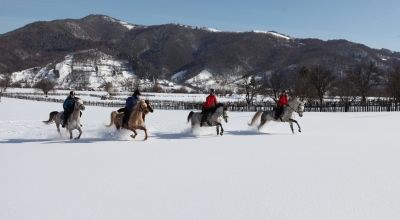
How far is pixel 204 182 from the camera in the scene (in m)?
5.32

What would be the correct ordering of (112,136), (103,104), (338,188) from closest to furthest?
(338,188)
(112,136)
(103,104)

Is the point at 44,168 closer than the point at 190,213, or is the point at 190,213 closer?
the point at 190,213

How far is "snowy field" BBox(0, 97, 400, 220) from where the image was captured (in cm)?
404

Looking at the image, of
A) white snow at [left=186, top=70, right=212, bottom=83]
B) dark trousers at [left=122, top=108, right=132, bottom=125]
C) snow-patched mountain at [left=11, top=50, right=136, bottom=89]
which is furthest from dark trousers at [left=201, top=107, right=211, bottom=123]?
white snow at [left=186, top=70, right=212, bottom=83]

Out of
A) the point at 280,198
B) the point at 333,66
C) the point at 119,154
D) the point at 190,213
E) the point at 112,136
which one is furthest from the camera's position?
the point at 333,66

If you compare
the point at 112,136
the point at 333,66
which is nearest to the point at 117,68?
the point at 333,66

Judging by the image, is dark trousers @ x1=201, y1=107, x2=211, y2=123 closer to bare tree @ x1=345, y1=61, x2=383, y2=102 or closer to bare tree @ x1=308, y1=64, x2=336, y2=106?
bare tree @ x1=308, y1=64, x2=336, y2=106

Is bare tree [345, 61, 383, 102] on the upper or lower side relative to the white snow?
lower

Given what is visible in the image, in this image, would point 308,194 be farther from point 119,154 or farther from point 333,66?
point 333,66

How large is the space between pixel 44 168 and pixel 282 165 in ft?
17.3

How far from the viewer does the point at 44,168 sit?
650cm

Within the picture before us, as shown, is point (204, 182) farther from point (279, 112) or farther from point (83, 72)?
point (83, 72)

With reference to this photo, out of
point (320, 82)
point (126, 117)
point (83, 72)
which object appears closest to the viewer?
point (126, 117)

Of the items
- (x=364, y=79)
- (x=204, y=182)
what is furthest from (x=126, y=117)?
(x=364, y=79)
